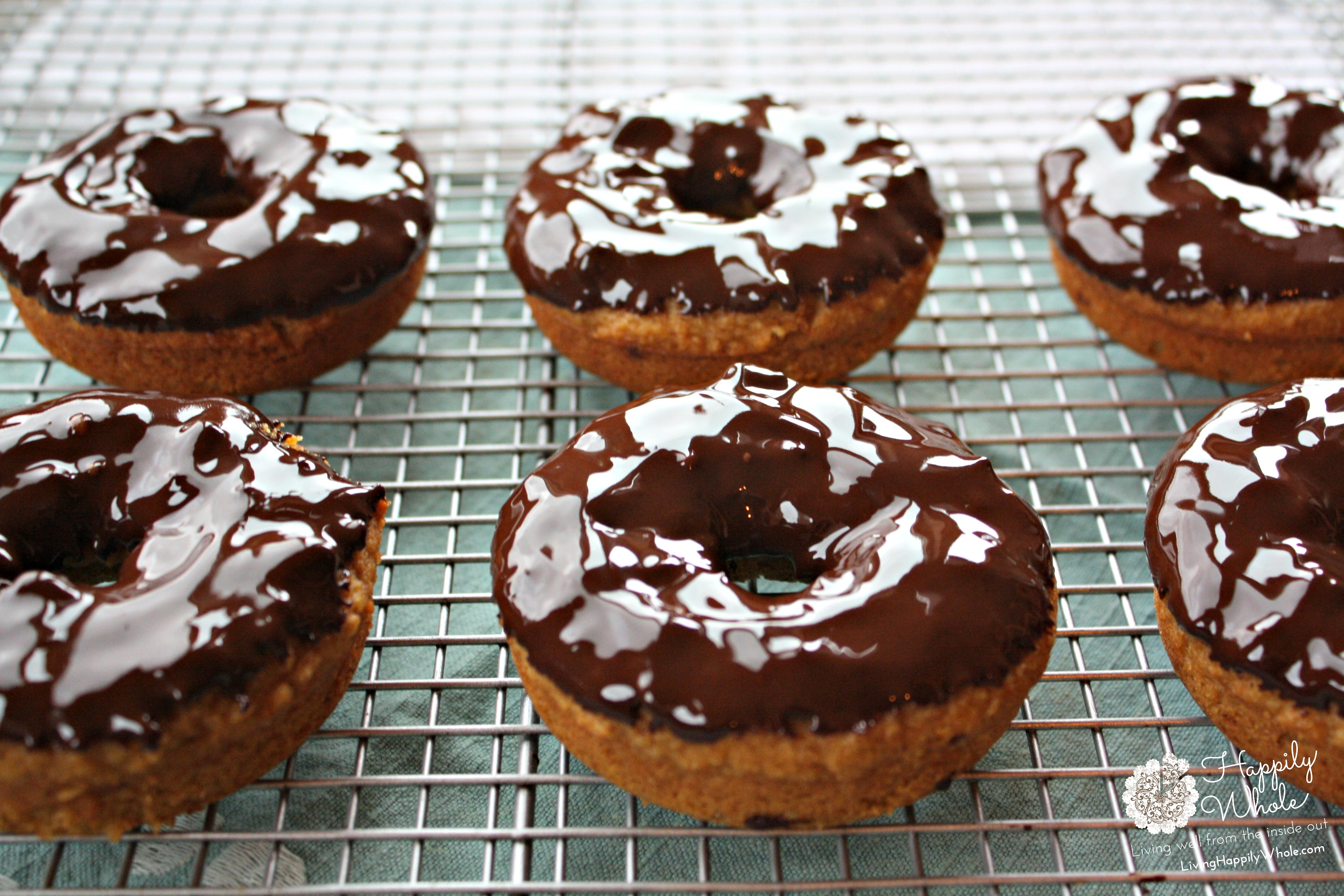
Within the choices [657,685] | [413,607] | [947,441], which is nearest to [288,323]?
[413,607]

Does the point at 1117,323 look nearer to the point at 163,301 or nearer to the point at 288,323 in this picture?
the point at 288,323

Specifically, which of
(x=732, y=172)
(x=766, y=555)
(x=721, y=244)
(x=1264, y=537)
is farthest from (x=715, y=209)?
(x=1264, y=537)

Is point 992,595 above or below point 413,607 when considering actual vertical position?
above

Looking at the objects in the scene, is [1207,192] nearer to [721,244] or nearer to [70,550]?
[721,244]

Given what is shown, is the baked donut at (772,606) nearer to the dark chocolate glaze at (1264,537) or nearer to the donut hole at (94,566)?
the dark chocolate glaze at (1264,537)

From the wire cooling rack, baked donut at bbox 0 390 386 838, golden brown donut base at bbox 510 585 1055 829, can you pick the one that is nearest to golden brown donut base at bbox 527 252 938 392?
the wire cooling rack

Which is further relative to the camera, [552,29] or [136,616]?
[552,29]

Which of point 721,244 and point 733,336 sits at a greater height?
point 721,244

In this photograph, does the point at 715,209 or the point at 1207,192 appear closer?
the point at 1207,192

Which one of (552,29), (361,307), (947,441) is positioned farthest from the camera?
(552,29)
